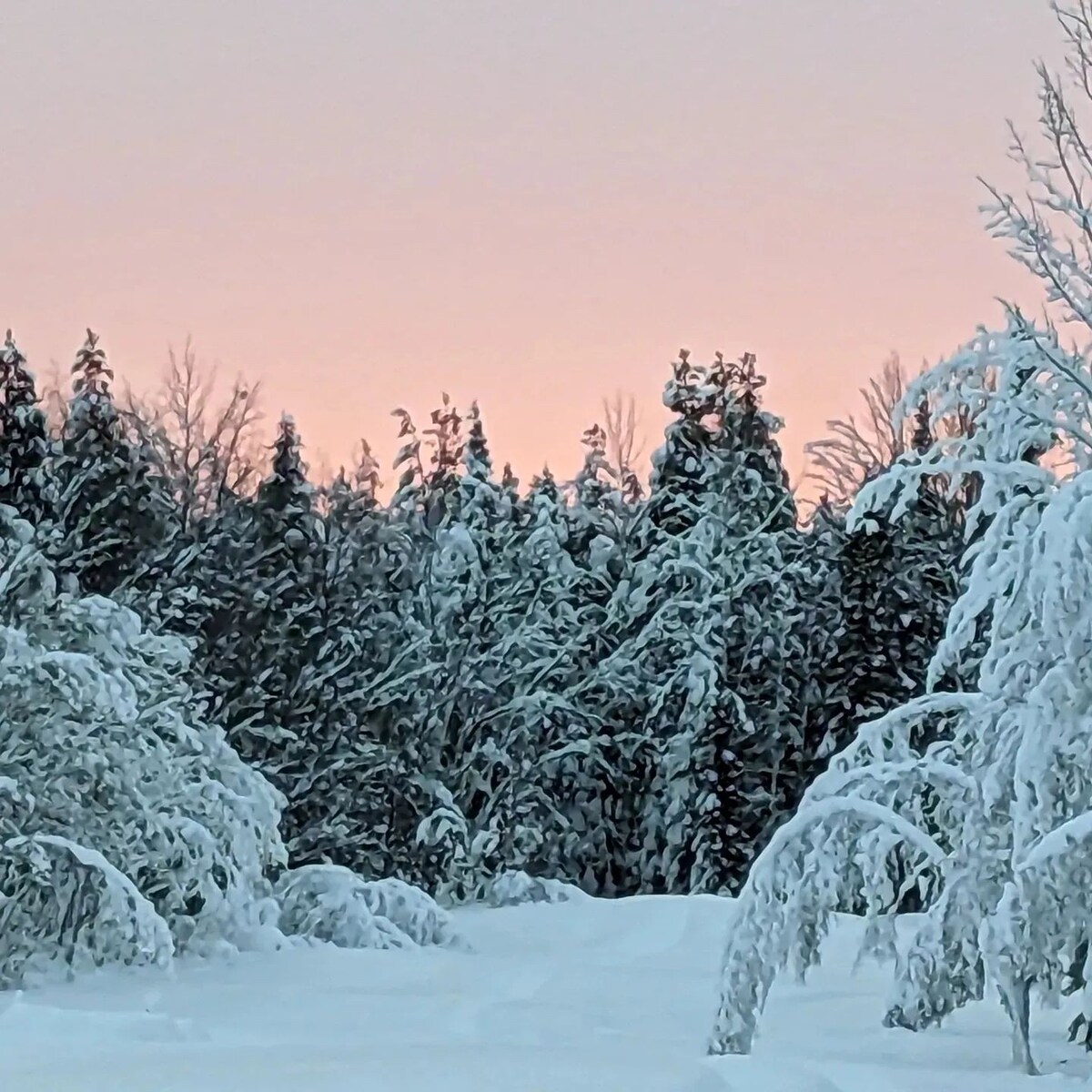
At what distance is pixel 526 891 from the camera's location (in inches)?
927

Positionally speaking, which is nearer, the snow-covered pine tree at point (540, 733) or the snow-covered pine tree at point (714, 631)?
the snow-covered pine tree at point (714, 631)

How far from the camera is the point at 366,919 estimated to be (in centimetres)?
1616

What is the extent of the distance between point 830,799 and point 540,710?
18471 millimetres

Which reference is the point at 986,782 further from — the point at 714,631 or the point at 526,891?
the point at 714,631

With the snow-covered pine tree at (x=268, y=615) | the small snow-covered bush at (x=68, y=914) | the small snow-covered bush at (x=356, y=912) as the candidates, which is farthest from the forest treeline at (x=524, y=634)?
the small snow-covered bush at (x=68, y=914)

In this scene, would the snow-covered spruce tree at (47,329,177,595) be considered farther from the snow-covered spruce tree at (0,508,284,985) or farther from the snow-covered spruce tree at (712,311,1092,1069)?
the snow-covered spruce tree at (712,311,1092,1069)

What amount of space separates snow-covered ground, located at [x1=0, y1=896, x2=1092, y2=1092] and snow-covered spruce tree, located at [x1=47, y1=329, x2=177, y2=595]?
455 inches

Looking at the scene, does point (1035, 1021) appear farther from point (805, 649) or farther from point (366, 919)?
point (805, 649)

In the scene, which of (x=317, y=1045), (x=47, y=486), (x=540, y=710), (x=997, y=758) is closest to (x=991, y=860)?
(x=997, y=758)

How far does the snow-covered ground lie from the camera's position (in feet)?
22.4

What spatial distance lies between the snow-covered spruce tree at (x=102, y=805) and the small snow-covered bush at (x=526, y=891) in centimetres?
833

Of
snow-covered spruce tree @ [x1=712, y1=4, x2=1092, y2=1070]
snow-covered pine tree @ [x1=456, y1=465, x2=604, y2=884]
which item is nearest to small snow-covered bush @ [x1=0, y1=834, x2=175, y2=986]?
snow-covered spruce tree @ [x1=712, y1=4, x2=1092, y2=1070]

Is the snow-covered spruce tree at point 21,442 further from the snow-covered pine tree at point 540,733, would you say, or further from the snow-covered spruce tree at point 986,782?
the snow-covered spruce tree at point 986,782

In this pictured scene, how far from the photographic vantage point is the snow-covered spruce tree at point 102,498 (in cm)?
2564
